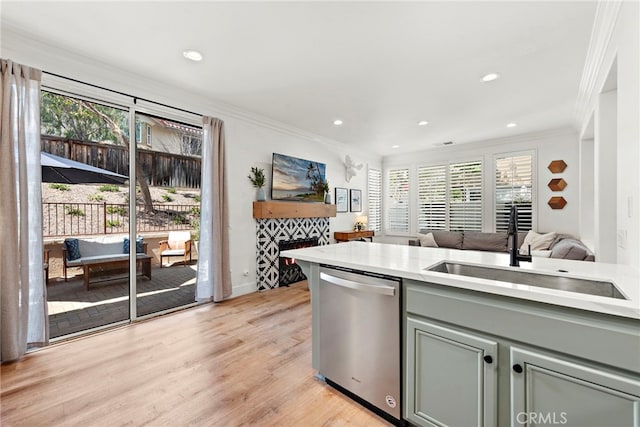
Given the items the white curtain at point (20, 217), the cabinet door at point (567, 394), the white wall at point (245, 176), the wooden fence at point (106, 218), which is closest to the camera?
the cabinet door at point (567, 394)

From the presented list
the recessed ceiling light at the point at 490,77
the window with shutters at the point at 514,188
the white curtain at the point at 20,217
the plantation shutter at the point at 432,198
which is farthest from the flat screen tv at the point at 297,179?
the window with shutters at the point at 514,188

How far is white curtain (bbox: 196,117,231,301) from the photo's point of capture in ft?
11.7

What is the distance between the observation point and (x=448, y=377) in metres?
1.39

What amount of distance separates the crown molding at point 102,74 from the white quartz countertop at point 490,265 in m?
2.57

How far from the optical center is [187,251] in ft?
15.2

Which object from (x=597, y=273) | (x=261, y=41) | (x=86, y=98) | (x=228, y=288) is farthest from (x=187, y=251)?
(x=597, y=273)

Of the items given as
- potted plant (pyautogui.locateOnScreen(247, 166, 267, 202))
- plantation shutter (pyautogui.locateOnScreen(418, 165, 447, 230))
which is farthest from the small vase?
plantation shutter (pyautogui.locateOnScreen(418, 165, 447, 230))

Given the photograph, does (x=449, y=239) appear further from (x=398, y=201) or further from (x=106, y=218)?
(x=106, y=218)

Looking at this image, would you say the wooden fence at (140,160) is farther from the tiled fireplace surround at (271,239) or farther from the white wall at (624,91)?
the white wall at (624,91)

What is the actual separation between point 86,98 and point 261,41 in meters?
1.91

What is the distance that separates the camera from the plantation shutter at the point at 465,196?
5.64 meters

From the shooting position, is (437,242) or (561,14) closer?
(561,14)

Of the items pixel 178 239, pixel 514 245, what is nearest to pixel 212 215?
pixel 178 239

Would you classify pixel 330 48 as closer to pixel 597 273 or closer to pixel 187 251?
pixel 597 273
